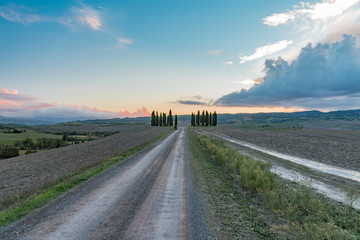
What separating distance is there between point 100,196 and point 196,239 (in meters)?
5.77

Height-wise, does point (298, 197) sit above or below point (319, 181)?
above

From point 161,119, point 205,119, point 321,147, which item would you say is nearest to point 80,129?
point 161,119

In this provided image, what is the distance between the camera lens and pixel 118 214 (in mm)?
7188

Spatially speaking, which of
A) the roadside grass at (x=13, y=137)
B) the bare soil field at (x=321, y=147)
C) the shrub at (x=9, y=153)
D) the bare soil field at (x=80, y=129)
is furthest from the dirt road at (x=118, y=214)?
the bare soil field at (x=80, y=129)

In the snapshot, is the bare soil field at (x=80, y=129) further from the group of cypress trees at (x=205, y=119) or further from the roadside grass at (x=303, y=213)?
the roadside grass at (x=303, y=213)

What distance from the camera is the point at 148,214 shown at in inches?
284

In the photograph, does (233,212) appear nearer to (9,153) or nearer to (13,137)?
(9,153)

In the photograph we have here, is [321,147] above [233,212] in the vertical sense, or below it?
below

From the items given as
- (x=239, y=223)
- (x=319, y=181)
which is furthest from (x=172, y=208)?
(x=319, y=181)

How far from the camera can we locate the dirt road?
19.5ft

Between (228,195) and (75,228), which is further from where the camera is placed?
(228,195)

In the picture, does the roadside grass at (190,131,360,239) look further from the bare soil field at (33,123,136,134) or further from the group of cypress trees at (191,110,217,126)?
the group of cypress trees at (191,110,217,126)

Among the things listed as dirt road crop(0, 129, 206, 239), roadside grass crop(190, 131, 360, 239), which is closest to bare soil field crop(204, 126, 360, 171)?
roadside grass crop(190, 131, 360, 239)

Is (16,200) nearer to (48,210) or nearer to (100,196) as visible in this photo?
(48,210)
